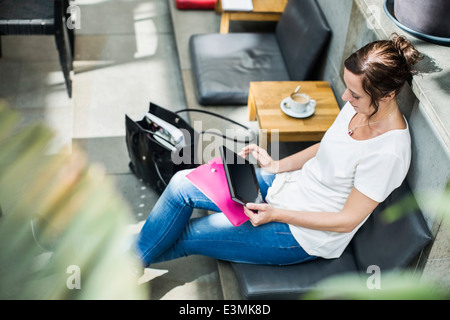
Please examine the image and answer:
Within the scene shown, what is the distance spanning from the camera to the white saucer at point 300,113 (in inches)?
102

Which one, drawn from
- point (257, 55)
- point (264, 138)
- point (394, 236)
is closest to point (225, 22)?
point (257, 55)

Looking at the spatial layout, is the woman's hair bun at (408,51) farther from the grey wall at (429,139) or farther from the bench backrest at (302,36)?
the bench backrest at (302,36)

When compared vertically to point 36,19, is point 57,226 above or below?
below

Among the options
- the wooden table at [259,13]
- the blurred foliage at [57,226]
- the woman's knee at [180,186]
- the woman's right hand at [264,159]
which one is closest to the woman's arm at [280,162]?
the woman's right hand at [264,159]

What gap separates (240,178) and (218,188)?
95 mm

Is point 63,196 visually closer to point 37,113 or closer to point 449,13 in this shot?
point 37,113

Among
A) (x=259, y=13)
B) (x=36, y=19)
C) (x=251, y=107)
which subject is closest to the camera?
(x=251, y=107)

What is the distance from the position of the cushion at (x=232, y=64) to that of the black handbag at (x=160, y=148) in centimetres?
52

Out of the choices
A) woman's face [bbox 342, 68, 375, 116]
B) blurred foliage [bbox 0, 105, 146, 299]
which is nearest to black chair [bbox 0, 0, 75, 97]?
blurred foliage [bbox 0, 105, 146, 299]

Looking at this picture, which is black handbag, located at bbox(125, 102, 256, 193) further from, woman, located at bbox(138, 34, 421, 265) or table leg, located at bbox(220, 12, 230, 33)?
table leg, located at bbox(220, 12, 230, 33)

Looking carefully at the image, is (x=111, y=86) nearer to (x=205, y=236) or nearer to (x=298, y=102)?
(x=298, y=102)

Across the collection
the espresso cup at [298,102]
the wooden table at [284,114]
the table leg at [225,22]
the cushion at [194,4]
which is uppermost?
Result: the espresso cup at [298,102]

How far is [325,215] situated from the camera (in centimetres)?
187

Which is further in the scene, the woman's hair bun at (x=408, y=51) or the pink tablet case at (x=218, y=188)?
the pink tablet case at (x=218, y=188)
